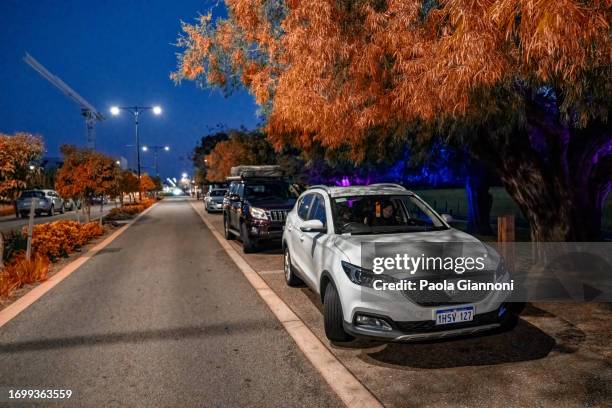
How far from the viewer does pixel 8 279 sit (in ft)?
25.7

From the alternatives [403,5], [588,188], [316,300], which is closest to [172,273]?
[316,300]

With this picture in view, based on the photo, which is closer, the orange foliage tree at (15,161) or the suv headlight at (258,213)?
the orange foliage tree at (15,161)

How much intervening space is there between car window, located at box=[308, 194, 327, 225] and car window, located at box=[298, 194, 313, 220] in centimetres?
24

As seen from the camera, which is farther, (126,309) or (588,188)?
(588,188)

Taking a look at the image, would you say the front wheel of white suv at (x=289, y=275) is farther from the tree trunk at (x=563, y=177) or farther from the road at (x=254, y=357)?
the tree trunk at (x=563, y=177)

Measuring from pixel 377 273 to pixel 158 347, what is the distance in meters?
2.53

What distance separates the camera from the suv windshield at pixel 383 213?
598cm

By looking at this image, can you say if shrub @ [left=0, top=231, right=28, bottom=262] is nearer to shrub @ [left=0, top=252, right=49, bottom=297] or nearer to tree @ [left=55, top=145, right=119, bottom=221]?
shrub @ [left=0, top=252, right=49, bottom=297]

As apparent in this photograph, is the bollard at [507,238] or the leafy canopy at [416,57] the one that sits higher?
the leafy canopy at [416,57]

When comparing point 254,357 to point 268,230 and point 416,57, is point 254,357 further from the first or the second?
point 268,230

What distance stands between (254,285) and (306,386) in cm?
412

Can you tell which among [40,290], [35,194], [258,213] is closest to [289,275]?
[258,213]

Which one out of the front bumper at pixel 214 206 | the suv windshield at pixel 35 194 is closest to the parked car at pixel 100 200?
the suv windshield at pixel 35 194

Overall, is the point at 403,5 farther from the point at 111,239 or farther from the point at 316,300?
the point at 111,239
